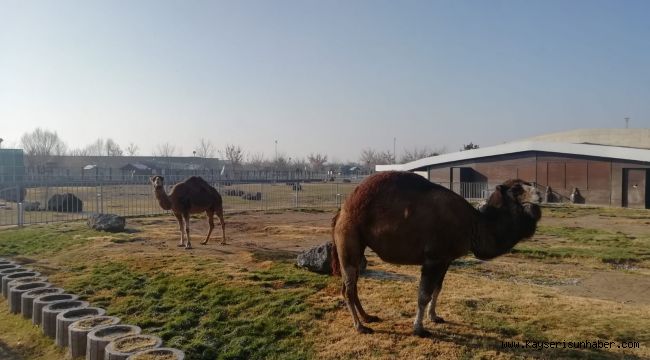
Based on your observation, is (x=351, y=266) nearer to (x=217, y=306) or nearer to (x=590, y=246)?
(x=217, y=306)

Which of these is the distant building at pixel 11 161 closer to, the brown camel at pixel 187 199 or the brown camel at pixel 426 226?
the brown camel at pixel 187 199

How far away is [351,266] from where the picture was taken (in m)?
6.53

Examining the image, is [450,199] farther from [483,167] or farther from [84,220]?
[483,167]

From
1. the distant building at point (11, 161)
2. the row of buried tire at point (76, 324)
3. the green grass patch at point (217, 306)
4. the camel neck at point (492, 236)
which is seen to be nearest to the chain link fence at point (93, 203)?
the row of buried tire at point (76, 324)

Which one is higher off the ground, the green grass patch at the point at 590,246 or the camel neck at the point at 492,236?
the camel neck at the point at 492,236

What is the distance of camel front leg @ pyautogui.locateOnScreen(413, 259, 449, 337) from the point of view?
A: 6133 millimetres

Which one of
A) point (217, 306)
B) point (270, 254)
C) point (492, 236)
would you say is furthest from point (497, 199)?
point (270, 254)

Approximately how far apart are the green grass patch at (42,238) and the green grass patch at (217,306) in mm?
4025

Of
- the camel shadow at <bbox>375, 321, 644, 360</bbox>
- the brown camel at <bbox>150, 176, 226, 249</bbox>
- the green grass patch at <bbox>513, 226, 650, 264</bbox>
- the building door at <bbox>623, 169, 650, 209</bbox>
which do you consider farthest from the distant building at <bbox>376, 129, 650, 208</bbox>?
the camel shadow at <bbox>375, 321, 644, 360</bbox>

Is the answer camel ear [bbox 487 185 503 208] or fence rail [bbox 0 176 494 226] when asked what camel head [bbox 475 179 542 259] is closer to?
camel ear [bbox 487 185 503 208]

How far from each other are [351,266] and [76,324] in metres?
4.45

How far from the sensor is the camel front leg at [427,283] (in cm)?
613

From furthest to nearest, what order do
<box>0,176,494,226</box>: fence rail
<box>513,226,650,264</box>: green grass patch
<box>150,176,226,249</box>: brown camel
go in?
<box>0,176,494,226</box>: fence rail → <box>150,176,226,249</box>: brown camel → <box>513,226,650,264</box>: green grass patch

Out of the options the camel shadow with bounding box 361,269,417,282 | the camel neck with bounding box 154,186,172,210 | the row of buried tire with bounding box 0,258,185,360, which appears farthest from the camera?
the camel neck with bounding box 154,186,172,210
